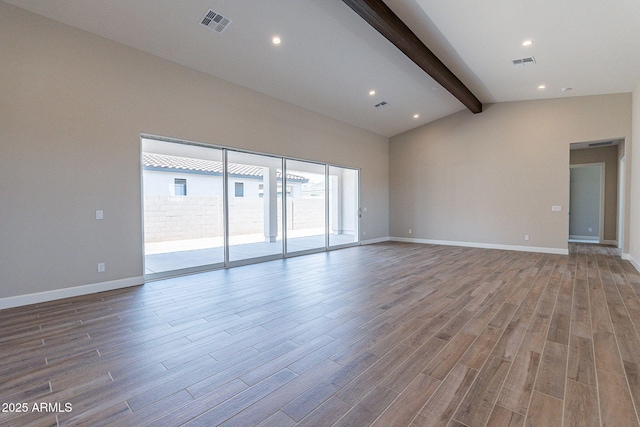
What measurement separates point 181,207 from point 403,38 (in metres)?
4.55

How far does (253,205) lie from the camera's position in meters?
5.98

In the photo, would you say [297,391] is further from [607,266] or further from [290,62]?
[607,266]

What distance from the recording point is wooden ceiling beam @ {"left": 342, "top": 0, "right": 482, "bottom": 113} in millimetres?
3547

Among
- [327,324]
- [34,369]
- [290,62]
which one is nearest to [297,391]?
[327,324]

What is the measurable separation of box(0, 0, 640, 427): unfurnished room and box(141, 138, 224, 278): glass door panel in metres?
0.04

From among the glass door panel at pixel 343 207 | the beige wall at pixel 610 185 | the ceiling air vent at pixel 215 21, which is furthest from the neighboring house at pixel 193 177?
the beige wall at pixel 610 185

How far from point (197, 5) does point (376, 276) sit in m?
4.52

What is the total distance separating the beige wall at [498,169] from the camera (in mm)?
6469

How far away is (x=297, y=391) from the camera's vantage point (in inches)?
69.9

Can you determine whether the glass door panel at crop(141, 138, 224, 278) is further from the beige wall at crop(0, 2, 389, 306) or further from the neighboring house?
the beige wall at crop(0, 2, 389, 306)

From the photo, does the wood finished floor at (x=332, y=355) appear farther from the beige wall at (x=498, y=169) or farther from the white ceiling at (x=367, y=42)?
the white ceiling at (x=367, y=42)

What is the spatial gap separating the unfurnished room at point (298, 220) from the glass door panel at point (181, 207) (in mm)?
39

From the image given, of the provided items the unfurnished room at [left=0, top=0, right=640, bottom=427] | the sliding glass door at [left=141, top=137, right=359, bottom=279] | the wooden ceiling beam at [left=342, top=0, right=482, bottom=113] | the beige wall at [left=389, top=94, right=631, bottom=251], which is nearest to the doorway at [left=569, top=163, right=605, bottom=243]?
the unfurnished room at [left=0, top=0, right=640, bottom=427]

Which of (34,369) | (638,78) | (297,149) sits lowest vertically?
(34,369)
